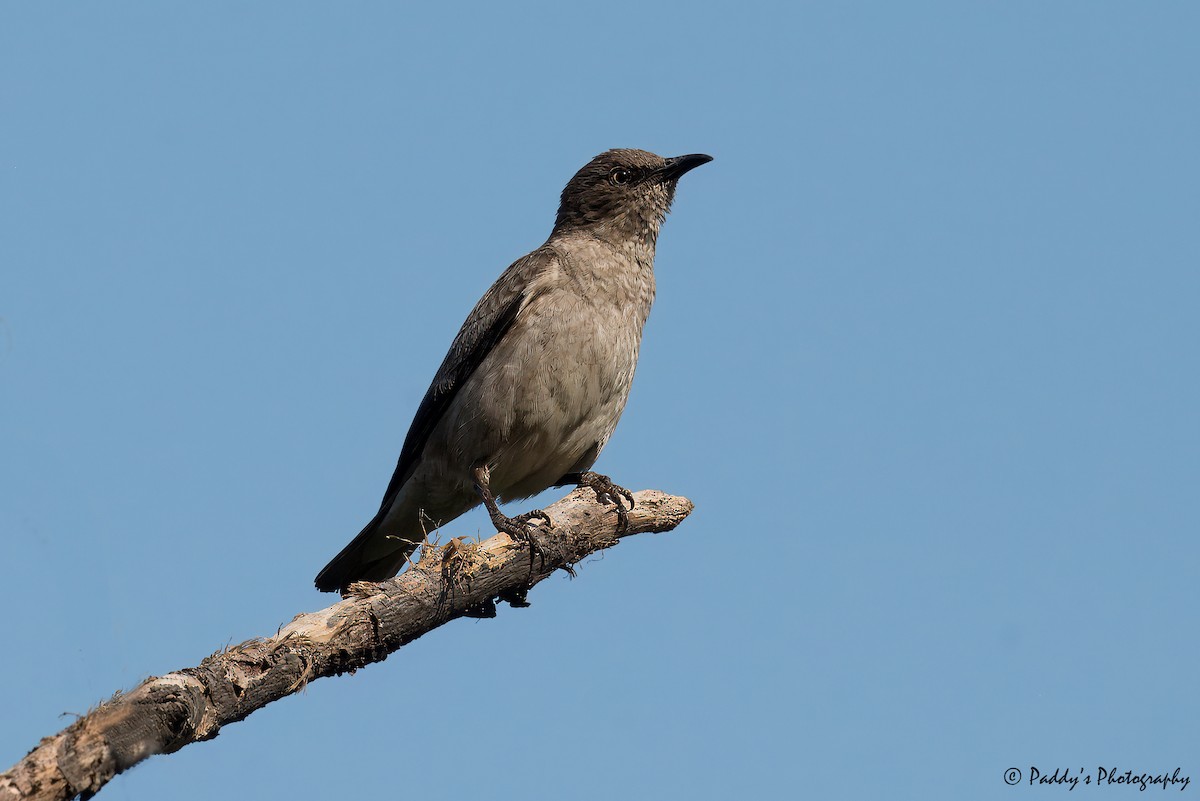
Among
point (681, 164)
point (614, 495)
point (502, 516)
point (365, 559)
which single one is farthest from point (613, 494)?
point (681, 164)

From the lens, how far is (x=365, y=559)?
27.0 ft

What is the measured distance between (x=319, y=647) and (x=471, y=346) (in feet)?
9.69

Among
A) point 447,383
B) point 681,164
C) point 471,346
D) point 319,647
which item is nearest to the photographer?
point 319,647

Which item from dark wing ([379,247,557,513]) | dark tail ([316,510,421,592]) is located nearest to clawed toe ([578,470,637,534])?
dark wing ([379,247,557,513])

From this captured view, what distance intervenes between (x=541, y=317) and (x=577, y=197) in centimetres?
165

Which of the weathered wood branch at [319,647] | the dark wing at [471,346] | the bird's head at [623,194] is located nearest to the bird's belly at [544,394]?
the dark wing at [471,346]

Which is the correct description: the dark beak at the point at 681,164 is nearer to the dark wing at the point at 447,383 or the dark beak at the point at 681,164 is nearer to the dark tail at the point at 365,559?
the dark wing at the point at 447,383

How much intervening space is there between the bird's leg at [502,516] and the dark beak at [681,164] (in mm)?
2783

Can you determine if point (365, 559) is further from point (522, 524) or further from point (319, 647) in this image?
point (319, 647)

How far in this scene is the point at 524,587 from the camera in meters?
7.04

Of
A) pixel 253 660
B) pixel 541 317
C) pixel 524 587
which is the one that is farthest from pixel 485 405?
pixel 253 660

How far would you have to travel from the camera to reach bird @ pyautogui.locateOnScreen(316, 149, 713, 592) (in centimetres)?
770

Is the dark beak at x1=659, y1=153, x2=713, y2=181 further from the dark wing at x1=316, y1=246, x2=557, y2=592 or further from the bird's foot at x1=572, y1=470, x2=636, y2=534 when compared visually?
the bird's foot at x1=572, y1=470, x2=636, y2=534

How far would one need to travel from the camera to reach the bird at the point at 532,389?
770 cm
